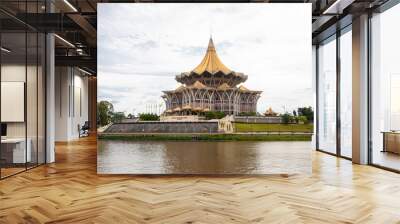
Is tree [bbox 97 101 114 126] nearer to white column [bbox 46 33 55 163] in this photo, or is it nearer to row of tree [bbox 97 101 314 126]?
row of tree [bbox 97 101 314 126]

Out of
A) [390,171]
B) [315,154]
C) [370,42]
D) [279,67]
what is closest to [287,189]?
[279,67]

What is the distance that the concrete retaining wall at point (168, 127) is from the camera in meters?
6.74

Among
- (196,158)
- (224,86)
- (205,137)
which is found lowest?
(196,158)

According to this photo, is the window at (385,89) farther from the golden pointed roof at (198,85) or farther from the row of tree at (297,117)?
the golden pointed roof at (198,85)

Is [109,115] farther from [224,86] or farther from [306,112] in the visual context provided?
[306,112]

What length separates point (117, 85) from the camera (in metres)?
6.75

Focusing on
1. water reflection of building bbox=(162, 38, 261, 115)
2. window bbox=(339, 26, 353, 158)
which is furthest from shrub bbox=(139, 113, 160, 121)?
window bbox=(339, 26, 353, 158)

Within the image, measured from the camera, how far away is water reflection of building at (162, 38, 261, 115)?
6750mm

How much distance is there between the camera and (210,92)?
270 inches

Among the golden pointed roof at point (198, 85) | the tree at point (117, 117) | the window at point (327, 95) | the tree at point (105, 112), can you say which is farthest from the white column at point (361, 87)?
the tree at point (105, 112)

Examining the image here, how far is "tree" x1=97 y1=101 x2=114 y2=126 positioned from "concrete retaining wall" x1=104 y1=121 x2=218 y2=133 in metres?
0.15

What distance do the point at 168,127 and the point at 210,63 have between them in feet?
4.32

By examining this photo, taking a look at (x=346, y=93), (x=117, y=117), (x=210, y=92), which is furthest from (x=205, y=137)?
(x=346, y=93)

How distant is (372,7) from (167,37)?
403 centimetres
